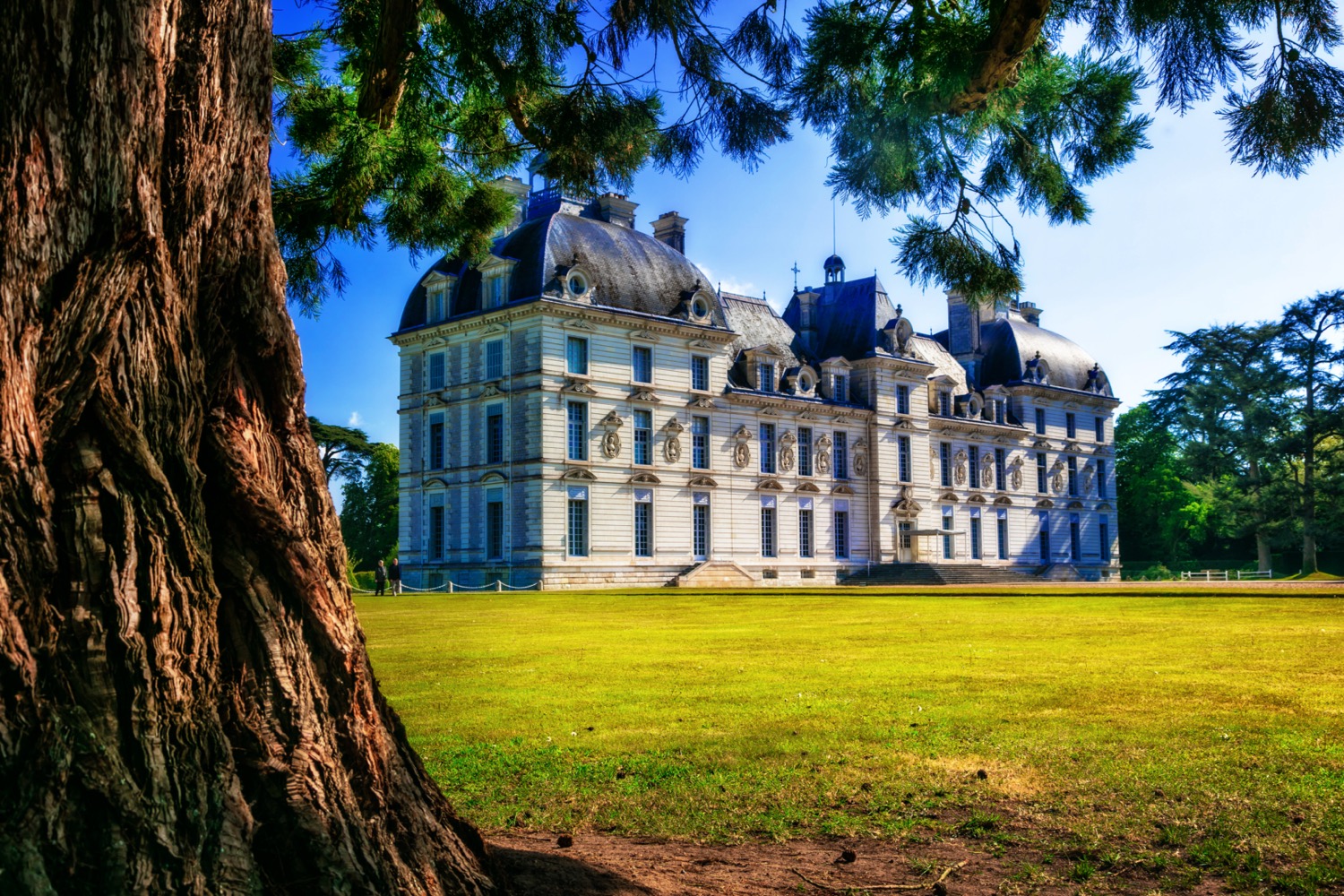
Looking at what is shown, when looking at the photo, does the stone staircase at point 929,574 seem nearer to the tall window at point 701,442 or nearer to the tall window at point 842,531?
the tall window at point 842,531

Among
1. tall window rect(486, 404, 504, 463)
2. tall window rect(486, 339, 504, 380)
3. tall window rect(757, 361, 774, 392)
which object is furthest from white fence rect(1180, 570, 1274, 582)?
tall window rect(486, 339, 504, 380)

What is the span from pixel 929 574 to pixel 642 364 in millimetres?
14691

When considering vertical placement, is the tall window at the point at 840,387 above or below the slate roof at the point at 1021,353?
below

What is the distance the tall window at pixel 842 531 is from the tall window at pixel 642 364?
12.3 meters

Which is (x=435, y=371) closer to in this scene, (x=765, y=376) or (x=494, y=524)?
(x=494, y=524)

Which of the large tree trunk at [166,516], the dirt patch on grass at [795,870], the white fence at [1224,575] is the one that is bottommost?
the white fence at [1224,575]

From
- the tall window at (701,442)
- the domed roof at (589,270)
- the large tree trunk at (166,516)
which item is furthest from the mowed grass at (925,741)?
the tall window at (701,442)

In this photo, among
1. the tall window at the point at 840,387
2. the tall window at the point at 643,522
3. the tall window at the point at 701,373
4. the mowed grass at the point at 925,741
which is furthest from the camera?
the tall window at the point at 840,387

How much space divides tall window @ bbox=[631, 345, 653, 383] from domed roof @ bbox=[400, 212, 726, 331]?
1.37 metres

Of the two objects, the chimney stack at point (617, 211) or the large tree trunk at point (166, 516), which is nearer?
the large tree trunk at point (166, 516)

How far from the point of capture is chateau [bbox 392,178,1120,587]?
37594 mm

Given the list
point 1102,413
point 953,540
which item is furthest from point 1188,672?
point 1102,413

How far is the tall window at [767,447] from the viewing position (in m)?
45.3

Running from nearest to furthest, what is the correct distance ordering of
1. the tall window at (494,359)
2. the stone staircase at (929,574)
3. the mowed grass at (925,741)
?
the mowed grass at (925,741) → the tall window at (494,359) → the stone staircase at (929,574)
